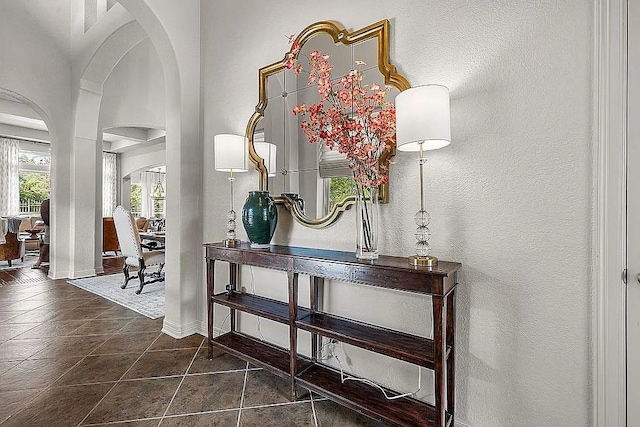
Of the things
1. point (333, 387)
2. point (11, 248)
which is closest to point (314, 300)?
point (333, 387)

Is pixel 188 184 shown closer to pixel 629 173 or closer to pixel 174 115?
pixel 174 115

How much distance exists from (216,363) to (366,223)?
5.27 feet

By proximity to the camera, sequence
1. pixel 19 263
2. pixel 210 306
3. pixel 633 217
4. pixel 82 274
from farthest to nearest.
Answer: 1. pixel 19 263
2. pixel 82 274
3. pixel 210 306
4. pixel 633 217

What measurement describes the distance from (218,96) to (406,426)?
2821mm

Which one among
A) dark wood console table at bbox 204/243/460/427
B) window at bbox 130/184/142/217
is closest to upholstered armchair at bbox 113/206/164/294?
dark wood console table at bbox 204/243/460/427

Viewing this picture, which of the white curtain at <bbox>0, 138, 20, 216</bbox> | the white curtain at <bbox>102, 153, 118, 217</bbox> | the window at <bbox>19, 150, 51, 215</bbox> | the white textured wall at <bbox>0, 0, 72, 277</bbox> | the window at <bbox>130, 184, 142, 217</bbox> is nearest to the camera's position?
the white textured wall at <bbox>0, 0, 72, 277</bbox>

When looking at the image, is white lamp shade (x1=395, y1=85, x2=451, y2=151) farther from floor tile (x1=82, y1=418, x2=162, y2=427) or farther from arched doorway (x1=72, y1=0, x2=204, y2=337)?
arched doorway (x1=72, y1=0, x2=204, y2=337)

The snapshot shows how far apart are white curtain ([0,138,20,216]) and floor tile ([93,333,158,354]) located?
803 centimetres

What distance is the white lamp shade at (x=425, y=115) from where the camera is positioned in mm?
1513

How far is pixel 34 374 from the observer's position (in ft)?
7.52

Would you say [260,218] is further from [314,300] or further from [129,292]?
[129,292]

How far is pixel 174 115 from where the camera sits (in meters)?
3.01

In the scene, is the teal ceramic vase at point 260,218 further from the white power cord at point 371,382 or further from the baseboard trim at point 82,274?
the baseboard trim at point 82,274

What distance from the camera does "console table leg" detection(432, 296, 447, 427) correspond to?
1.48 metres
